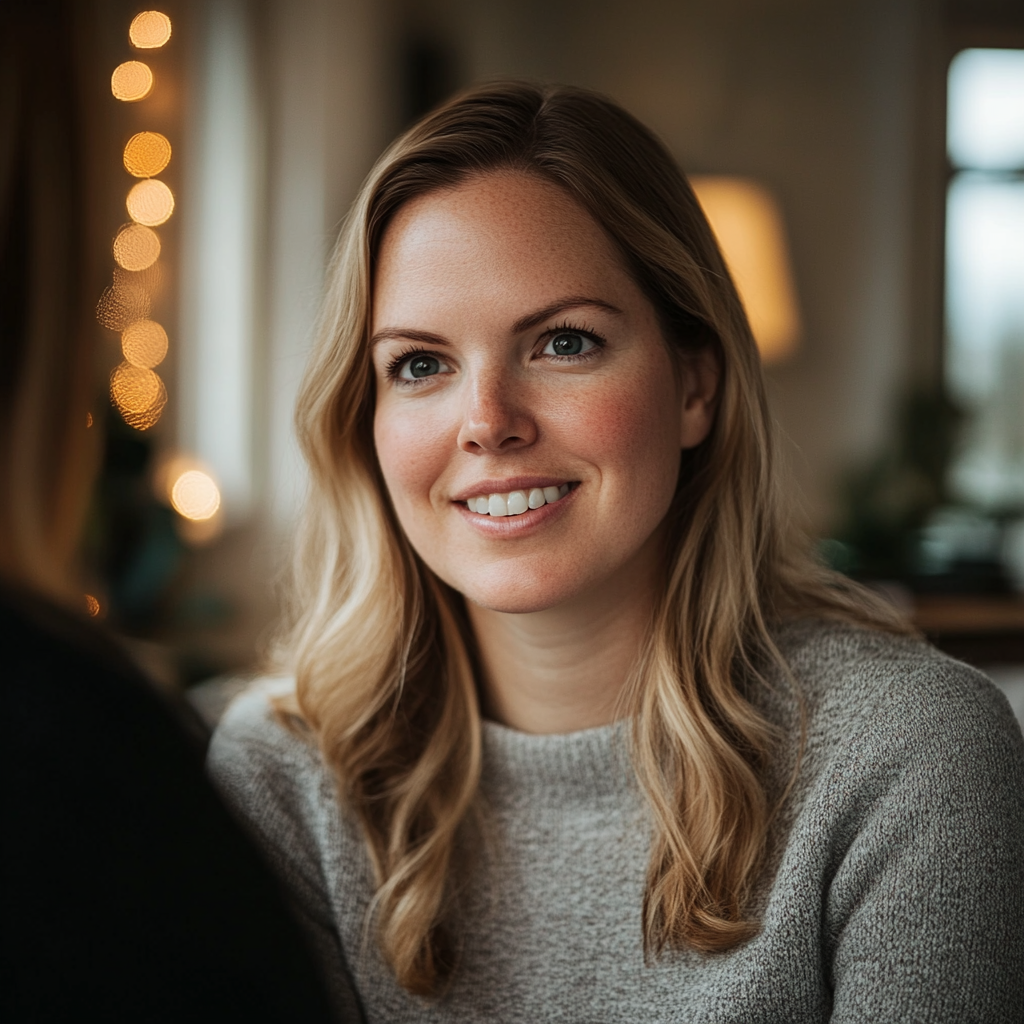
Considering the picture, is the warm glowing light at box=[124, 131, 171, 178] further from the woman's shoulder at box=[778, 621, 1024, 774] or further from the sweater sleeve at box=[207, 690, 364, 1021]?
the woman's shoulder at box=[778, 621, 1024, 774]

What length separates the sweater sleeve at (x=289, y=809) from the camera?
1185mm

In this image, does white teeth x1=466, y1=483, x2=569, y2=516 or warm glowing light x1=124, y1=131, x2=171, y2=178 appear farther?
warm glowing light x1=124, y1=131, x2=171, y2=178

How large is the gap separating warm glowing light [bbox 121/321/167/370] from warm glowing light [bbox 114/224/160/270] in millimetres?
163

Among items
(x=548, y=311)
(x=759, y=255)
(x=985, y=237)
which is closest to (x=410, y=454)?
(x=548, y=311)

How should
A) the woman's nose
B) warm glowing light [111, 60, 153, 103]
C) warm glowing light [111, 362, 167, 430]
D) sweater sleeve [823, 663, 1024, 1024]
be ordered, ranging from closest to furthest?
sweater sleeve [823, 663, 1024, 1024]
the woman's nose
warm glowing light [111, 362, 167, 430]
warm glowing light [111, 60, 153, 103]

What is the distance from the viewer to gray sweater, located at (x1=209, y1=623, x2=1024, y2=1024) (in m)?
0.95

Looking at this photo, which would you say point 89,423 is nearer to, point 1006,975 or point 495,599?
point 495,599

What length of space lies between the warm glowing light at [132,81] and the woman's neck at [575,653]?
7.25 feet

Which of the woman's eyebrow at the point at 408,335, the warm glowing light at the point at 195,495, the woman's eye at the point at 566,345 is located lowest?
the warm glowing light at the point at 195,495

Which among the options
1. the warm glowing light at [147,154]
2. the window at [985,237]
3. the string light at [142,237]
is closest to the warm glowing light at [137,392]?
the string light at [142,237]

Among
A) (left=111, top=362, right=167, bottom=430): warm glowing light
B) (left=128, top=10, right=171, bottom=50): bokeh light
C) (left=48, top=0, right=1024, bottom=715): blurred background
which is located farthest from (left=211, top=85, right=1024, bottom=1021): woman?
(left=128, top=10, right=171, bottom=50): bokeh light

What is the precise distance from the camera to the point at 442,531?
118 cm

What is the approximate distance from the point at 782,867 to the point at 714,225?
10.1 feet

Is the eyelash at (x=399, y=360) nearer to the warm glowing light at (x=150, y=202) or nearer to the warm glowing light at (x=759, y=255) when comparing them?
the warm glowing light at (x=150, y=202)
